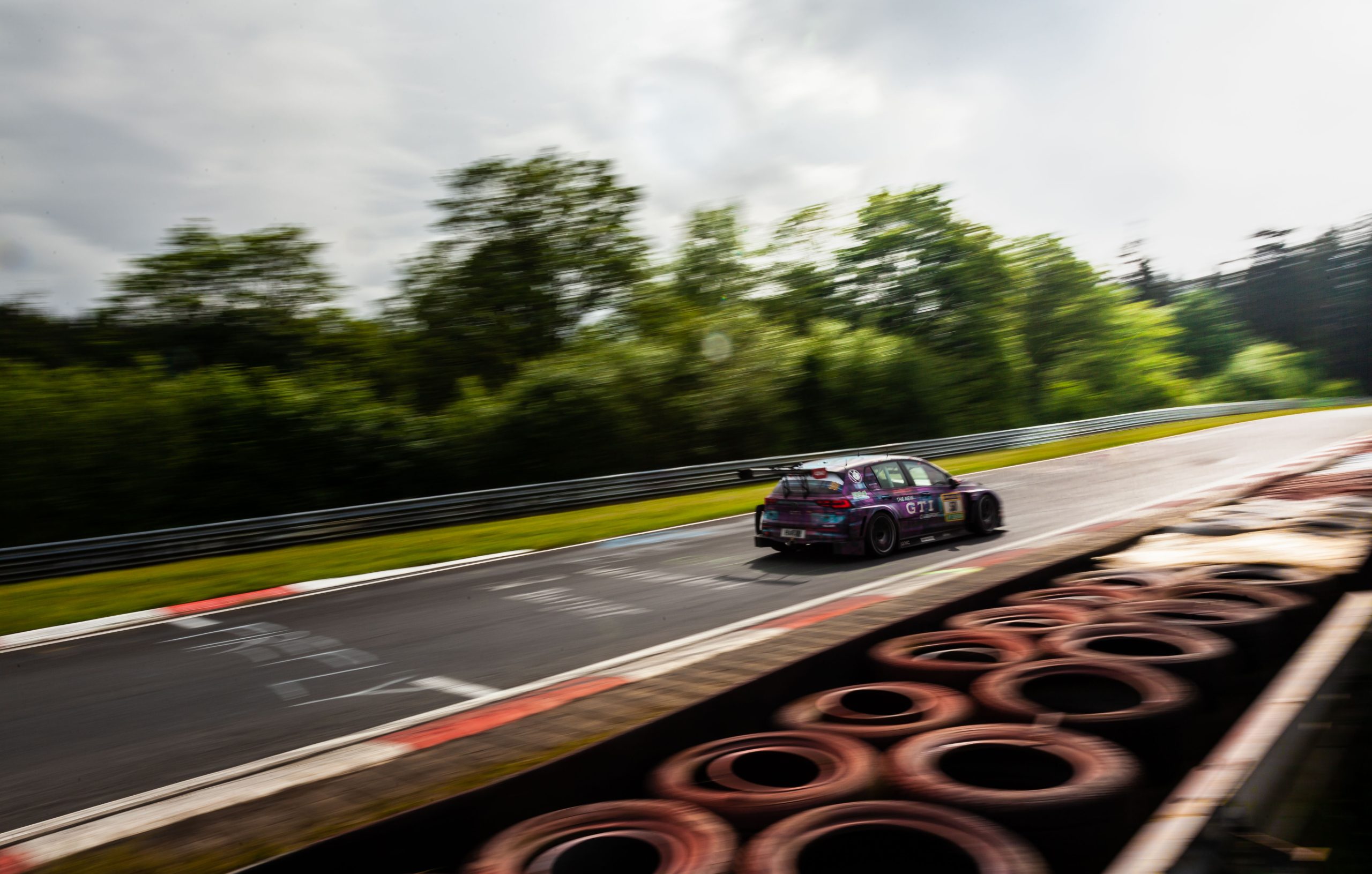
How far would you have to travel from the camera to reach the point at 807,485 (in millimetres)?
11906

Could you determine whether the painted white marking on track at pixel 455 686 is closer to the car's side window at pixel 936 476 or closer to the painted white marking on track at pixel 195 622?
the painted white marking on track at pixel 195 622

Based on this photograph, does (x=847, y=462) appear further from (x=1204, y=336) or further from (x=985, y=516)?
(x=1204, y=336)

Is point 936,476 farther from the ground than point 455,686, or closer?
farther from the ground

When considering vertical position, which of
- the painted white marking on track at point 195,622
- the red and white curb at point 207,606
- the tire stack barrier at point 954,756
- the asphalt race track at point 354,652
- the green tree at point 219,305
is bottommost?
the asphalt race track at point 354,652

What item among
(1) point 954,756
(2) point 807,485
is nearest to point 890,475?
(2) point 807,485

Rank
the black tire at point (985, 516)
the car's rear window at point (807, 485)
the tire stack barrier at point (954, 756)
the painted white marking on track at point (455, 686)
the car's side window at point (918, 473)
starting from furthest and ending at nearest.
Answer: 1. the black tire at point (985, 516)
2. the car's side window at point (918, 473)
3. the car's rear window at point (807, 485)
4. the painted white marking on track at point (455, 686)
5. the tire stack barrier at point (954, 756)

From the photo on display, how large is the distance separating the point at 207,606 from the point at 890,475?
9.08 meters

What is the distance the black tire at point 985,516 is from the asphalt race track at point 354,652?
0.37 metres

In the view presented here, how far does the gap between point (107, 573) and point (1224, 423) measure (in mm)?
42942

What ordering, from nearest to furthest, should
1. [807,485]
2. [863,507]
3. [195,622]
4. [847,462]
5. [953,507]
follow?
[195,622] < [863,507] < [807,485] < [847,462] < [953,507]

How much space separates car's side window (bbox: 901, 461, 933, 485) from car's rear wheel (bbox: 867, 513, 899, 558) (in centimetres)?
87

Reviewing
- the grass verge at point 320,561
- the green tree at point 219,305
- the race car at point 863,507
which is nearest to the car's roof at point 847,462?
the race car at point 863,507

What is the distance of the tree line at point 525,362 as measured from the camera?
19.0m

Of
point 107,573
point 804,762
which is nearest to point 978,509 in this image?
point 804,762
